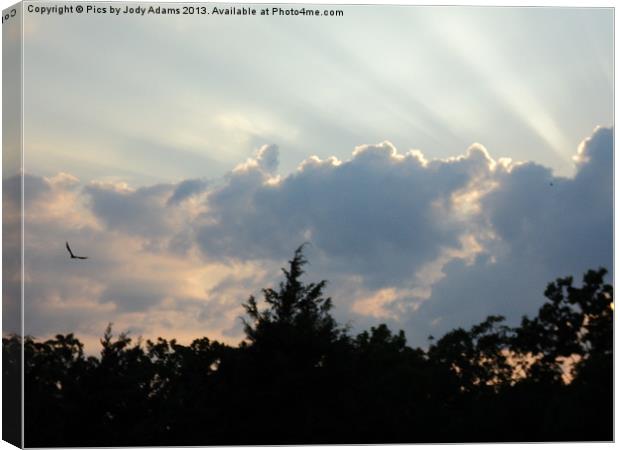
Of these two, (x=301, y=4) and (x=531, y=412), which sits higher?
(x=301, y=4)

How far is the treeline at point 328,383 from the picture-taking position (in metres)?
23.0

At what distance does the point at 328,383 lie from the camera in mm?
27984

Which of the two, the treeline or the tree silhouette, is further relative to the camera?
the tree silhouette

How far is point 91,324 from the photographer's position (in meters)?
22.4

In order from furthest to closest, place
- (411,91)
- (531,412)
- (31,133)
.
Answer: (531,412) < (411,91) < (31,133)

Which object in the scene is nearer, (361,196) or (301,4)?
(301,4)

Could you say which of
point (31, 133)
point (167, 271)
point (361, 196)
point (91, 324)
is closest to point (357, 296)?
point (361, 196)

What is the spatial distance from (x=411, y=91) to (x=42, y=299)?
26.6ft

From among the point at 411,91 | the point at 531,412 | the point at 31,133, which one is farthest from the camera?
the point at 531,412

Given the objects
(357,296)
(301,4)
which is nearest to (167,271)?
(357,296)

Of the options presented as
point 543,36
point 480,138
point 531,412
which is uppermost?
point 543,36

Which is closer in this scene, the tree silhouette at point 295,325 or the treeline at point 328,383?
the treeline at point 328,383

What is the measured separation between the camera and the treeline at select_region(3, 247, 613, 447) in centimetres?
2298

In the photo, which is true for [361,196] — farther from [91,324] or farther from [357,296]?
[91,324]
